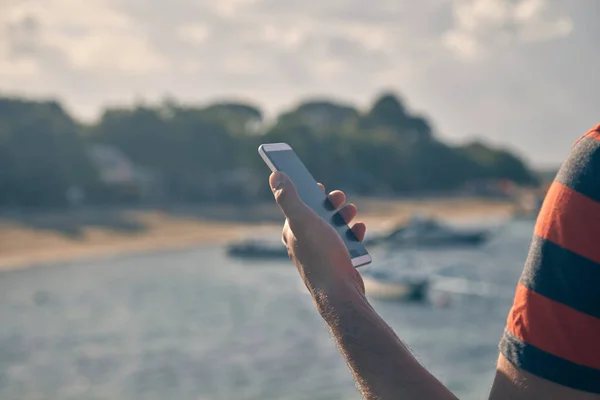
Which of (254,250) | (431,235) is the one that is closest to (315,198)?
(254,250)

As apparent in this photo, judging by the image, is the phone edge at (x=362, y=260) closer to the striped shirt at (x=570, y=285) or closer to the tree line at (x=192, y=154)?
the striped shirt at (x=570, y=285)

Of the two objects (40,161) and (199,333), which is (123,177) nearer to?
(40,161)

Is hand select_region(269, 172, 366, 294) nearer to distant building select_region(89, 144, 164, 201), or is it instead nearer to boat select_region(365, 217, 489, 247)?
boat select_region(365, 217, 489, 247)

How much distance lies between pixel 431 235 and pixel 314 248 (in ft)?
157

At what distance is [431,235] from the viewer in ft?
159

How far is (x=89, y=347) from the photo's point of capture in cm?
2234

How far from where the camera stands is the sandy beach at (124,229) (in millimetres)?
41844

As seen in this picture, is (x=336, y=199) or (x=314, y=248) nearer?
(x=314, y=248)

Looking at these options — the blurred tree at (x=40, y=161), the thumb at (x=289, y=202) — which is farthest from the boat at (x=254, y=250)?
the thumb at (x=289, y=202)

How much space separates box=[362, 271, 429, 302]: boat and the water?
0.58m

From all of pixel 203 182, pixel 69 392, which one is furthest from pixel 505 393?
pixel 203 182

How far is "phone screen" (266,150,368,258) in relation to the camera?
167cm

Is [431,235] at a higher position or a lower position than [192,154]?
lower

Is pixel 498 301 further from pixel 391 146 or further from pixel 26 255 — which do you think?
pixel 391 146
